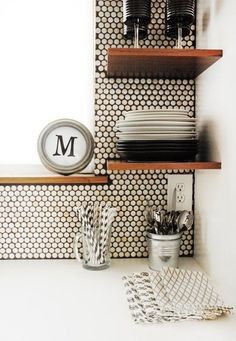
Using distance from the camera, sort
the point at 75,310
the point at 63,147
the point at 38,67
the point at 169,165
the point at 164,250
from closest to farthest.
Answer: the point at 75,310 → the point at 169,165 → the point at 164,250 → the point at 63,147 → the point at 38,67

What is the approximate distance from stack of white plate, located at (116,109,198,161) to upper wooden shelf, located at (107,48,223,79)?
0.16 metres

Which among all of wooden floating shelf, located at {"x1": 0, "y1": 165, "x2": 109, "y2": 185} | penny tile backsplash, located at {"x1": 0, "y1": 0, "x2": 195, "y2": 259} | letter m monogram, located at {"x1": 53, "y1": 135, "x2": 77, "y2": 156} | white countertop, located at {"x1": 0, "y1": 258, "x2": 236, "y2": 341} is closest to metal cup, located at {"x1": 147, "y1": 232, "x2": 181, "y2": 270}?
white countertop, located at {"x1": 0, "y1": 258, "x2": 236, "y2": 341}

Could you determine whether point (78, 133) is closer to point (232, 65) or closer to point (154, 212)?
point (154, 212)

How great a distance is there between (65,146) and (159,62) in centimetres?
50

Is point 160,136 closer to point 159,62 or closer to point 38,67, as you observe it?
point 159,62

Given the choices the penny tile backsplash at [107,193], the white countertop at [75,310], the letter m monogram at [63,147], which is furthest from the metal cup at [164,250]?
the letter m monogram at [63,147]

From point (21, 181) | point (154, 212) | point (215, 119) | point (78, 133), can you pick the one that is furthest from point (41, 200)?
point (215, 119)

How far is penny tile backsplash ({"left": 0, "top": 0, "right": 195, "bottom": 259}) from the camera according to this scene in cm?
167

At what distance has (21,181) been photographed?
164cm

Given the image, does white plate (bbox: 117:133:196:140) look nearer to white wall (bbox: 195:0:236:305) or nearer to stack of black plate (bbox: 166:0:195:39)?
white wall (bbox: 195:0:236:305)

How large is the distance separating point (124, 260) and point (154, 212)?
0.23 metres

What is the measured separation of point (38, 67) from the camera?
70.8 inches

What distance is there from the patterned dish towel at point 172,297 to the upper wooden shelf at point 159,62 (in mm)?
653

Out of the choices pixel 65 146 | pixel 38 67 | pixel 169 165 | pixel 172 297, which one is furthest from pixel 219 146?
pixel 38 67
